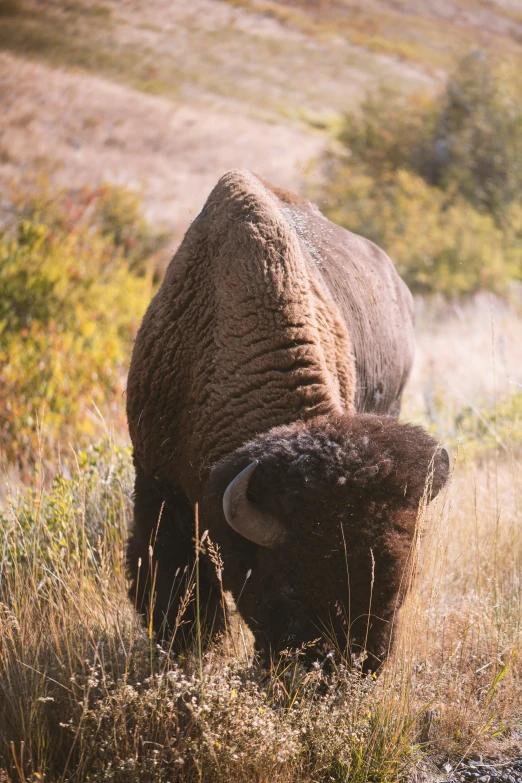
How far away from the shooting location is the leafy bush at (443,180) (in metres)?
15.6

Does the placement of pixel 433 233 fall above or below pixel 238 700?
below

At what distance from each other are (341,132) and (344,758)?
68.5 feet

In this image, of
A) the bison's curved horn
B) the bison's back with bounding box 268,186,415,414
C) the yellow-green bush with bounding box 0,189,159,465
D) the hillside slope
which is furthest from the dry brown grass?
the hillside slope

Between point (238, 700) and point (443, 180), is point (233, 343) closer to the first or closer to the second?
point (238, 700)

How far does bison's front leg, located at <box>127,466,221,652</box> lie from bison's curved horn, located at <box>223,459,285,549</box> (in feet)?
2.53

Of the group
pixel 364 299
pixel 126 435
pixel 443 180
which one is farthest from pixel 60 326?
pixel 443 180

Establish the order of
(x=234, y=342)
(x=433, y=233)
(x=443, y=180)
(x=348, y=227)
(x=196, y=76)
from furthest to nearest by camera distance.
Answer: (x=196, y=76) → (x=443, y=180) → (x=348, y=227) → (x=433, y=233) → (x=234, y=342)

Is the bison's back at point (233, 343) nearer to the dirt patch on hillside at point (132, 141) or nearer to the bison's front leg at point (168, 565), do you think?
the bison's front leg at point (168, 565)

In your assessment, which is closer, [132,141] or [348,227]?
[348,227]

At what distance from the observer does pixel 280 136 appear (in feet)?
83.5

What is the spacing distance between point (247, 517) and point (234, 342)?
0.96 meters

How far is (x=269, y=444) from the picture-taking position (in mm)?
2904

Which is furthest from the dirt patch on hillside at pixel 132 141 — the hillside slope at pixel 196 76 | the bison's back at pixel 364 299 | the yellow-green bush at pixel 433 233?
the bison's back at pixel 364 299

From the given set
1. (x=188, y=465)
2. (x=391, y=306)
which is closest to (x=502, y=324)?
(x=391, y=306)
